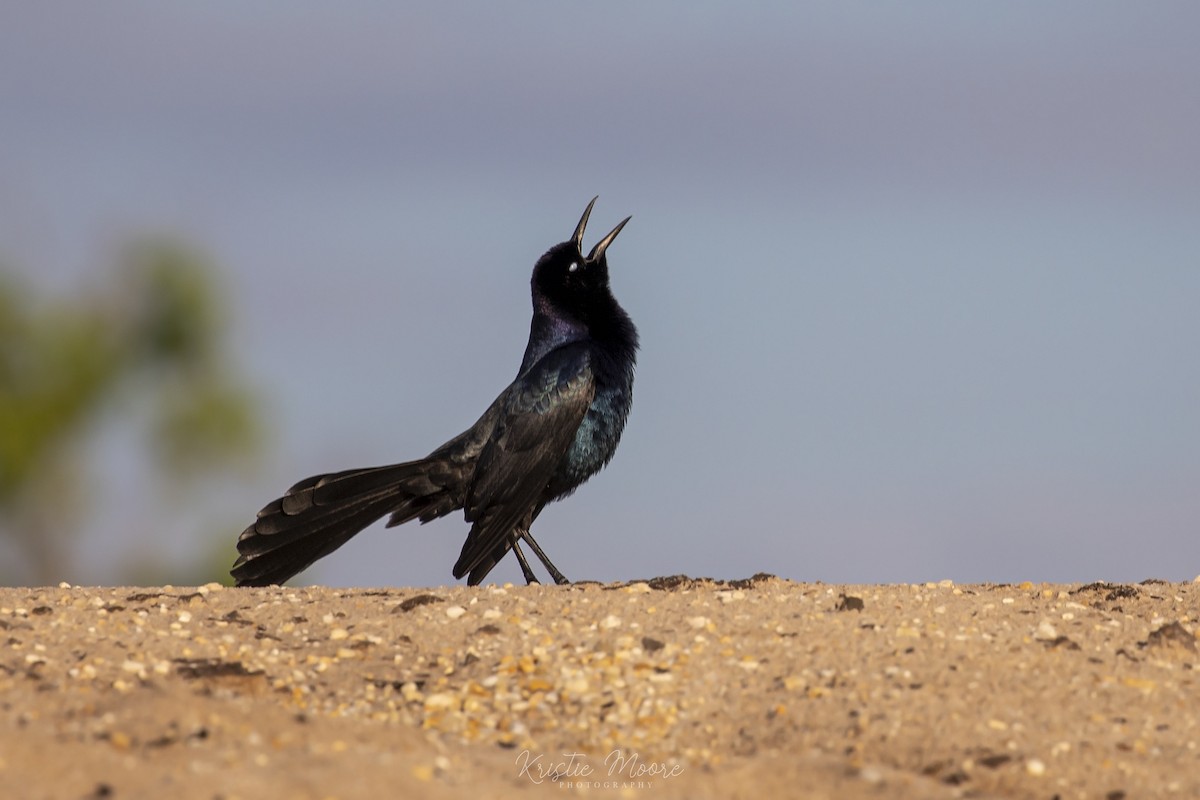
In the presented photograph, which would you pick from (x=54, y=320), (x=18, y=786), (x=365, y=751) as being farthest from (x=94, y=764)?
(x=54, y=320)

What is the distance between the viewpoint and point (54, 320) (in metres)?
17.3

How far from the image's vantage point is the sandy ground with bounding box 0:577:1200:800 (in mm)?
4457

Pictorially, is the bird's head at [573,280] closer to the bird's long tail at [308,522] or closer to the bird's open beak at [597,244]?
the bird's open beak at [597,244]

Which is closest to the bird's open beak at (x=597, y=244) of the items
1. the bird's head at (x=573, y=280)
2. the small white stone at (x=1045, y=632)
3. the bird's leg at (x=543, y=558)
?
the bird's head at (x=573, y=280)

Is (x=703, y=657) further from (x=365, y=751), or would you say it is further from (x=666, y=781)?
(x=365, y=751)

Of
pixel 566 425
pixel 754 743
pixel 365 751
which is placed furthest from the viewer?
pixel 566 425

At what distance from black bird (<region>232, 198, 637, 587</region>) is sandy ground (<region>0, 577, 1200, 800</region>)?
1.38 meters

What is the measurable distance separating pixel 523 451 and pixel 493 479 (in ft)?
0.88

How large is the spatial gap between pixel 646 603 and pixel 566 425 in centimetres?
236

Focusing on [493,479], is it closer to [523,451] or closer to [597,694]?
[523,451]

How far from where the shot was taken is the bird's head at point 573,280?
31.9ft
